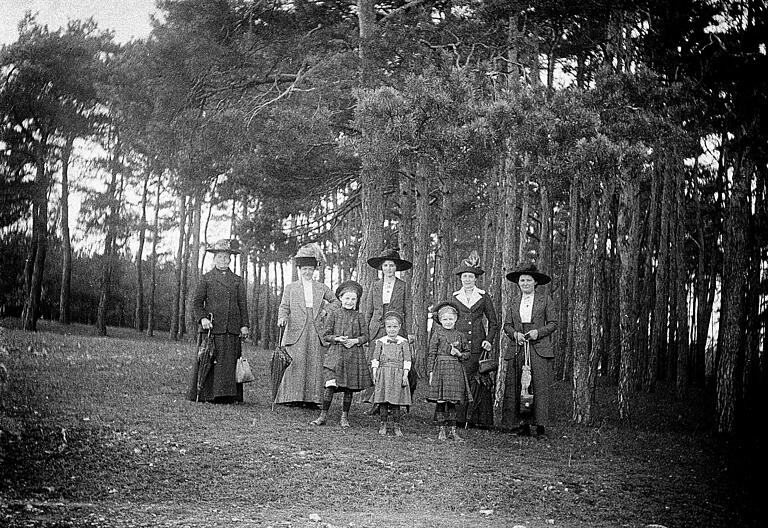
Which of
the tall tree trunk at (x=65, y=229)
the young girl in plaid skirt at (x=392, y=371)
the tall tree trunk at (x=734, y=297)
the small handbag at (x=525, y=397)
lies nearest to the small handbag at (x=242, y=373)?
the young girl in plaid skirt at (x=392, y=371)

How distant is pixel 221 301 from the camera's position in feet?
25.3

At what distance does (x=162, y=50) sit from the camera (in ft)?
27.3

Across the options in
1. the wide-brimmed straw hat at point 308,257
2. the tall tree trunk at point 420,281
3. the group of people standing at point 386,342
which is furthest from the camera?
the tall tree trunk at point 420,281

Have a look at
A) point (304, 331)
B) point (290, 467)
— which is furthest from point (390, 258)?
point (290, 467)

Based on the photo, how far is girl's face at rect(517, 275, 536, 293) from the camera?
7133mm

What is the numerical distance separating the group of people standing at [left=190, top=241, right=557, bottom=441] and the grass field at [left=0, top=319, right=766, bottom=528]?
294mm

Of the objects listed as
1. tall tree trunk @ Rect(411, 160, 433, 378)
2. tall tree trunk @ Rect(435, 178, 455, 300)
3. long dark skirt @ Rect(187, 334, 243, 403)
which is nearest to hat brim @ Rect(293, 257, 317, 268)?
long dark skirt @ Rect(187, 334, 243, 403)

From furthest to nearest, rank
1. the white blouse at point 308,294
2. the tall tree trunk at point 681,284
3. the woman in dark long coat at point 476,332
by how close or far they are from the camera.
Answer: the tall tree trunk at point 681,284
the white blouse at point 308,294
the woman in dark long coat at point 476,332

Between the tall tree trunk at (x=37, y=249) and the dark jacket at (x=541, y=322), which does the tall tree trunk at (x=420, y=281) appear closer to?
the dark jacket at (x=541, y=322)

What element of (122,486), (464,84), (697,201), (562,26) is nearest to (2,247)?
(122,486)

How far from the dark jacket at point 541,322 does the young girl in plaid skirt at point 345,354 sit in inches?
59.6

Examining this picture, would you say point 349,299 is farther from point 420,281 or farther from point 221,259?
point 420,281

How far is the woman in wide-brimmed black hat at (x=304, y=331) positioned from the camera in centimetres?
746

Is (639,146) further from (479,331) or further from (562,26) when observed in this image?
(562,26)
